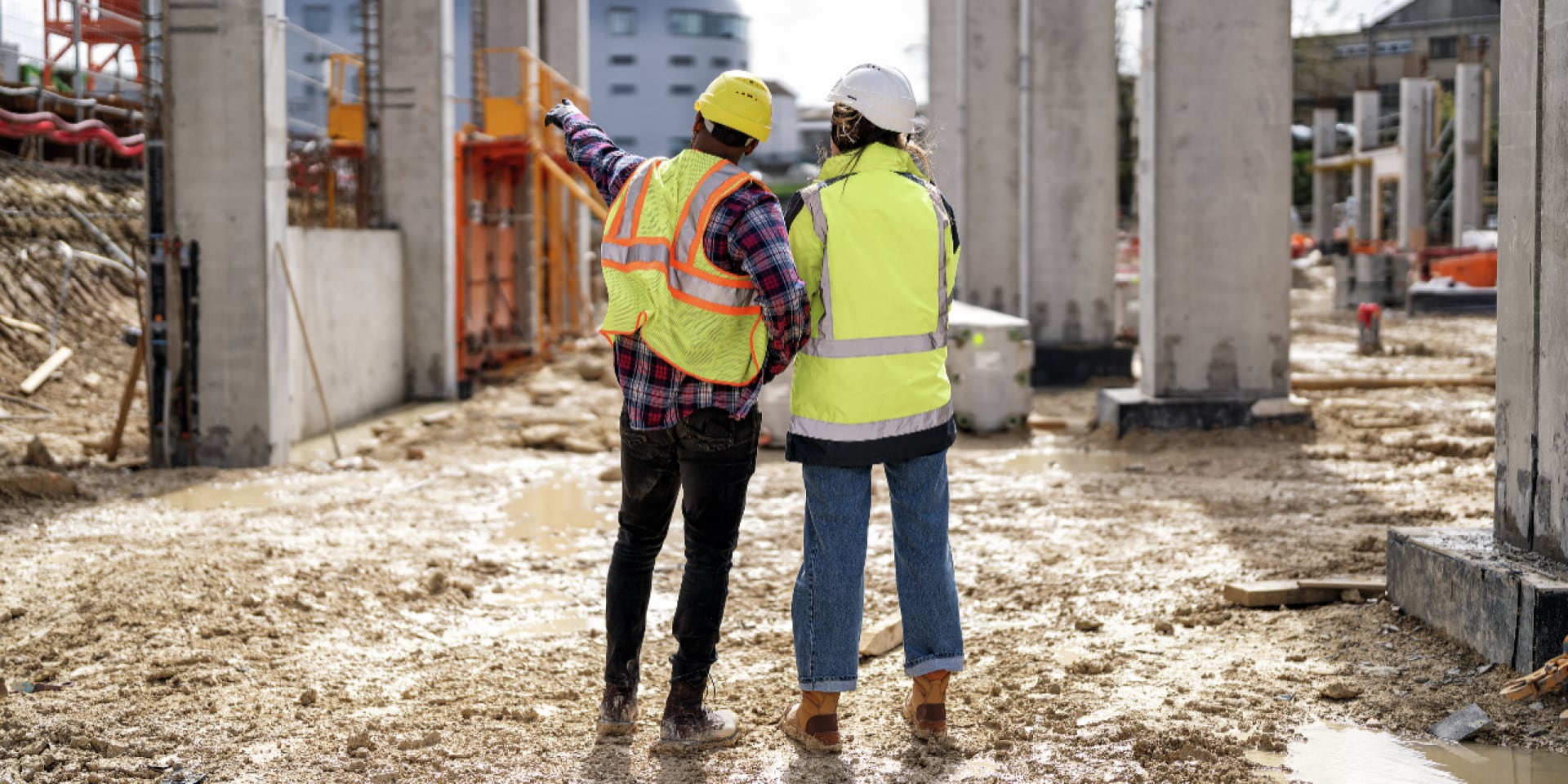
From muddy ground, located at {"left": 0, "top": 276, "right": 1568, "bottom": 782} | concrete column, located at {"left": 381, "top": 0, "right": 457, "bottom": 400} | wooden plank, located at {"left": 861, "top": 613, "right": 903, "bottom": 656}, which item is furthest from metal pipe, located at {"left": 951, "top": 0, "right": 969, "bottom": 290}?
wooden plank, located at {"left": 861, "top": 613, "right": 903, "bottom": 656}

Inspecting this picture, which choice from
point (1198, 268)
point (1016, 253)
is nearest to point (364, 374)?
point (1198, 268)

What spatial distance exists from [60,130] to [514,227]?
16.3ft

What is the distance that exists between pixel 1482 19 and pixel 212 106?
6366cm

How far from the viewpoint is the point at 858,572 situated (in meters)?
4.23

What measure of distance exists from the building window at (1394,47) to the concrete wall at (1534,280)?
212ft

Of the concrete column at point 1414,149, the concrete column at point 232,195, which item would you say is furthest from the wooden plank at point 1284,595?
the concrete column at point 1414,149

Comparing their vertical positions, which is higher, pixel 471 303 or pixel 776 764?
pixel 471 303

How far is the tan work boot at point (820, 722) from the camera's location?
4254 mm

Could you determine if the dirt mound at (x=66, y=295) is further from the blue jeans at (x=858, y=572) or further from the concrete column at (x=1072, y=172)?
the concrete column at (x=1072, y=172)

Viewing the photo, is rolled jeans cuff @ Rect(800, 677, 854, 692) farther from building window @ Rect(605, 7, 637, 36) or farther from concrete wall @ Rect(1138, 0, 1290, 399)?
building window @ Rect(605, 7, 637, 36)

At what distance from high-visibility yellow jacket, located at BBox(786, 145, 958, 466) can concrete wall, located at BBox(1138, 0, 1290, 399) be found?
24.2 ft

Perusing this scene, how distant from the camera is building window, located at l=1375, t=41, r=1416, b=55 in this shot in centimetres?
6359

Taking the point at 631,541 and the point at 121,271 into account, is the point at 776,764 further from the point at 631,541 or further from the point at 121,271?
the point at 121,271

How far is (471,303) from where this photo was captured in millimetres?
16125
